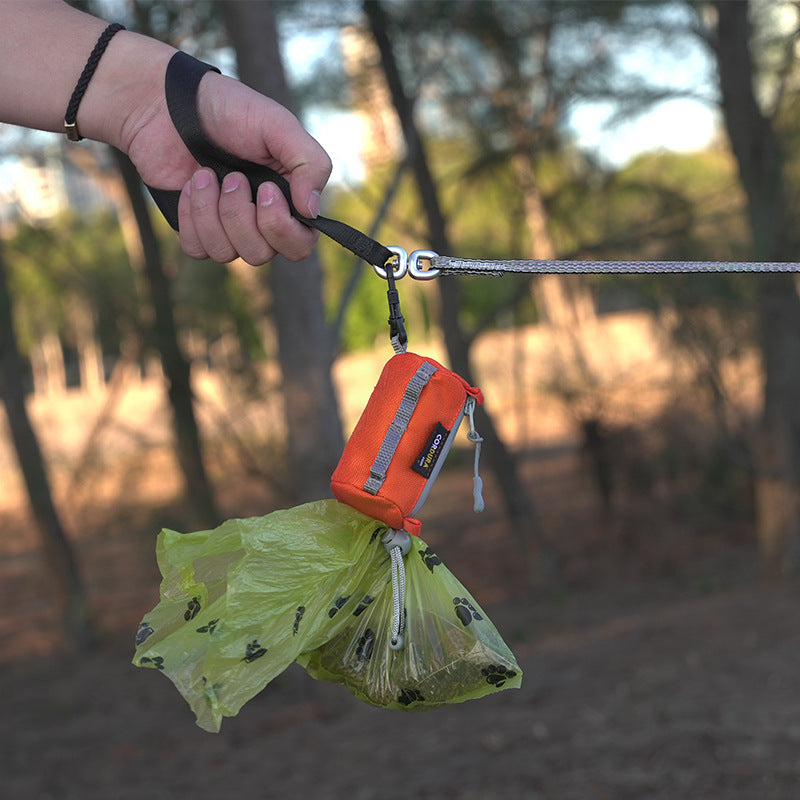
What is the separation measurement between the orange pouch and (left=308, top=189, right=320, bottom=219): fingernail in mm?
244

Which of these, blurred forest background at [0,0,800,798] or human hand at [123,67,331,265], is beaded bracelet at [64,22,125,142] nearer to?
human hand at [123,67,331,265]

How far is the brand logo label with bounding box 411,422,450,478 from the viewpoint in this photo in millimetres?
1411

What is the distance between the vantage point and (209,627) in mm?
1441

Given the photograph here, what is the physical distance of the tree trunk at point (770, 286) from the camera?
621 cm

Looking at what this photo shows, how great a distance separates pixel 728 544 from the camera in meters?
9.18

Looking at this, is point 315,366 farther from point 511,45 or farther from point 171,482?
point 171,482

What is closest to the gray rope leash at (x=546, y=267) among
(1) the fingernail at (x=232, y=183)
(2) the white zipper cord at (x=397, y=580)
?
(1) the fingernail at (x=232, y=183)

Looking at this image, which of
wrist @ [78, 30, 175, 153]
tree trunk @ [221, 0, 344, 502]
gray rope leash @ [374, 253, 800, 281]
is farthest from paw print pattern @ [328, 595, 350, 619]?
tree trunk @ [221, 0, 344, 502]

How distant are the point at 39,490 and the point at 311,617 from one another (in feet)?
22.0

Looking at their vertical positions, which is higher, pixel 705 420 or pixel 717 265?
pixel 717 265

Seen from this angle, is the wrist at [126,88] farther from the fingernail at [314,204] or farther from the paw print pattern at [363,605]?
the paw print pattern at [363,605]

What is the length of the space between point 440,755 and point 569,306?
23.2 feet

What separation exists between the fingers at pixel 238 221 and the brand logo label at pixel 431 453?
33 cm

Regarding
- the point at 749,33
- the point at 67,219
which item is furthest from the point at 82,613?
the point at 749,33
